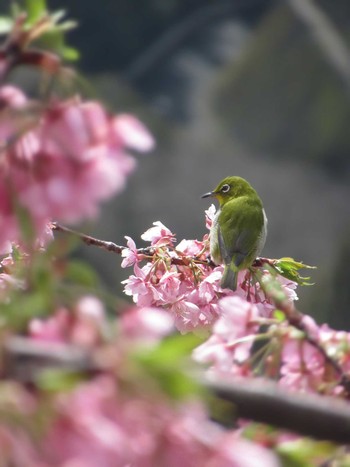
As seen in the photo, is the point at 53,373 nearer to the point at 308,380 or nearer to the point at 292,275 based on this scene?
the point at 308,380

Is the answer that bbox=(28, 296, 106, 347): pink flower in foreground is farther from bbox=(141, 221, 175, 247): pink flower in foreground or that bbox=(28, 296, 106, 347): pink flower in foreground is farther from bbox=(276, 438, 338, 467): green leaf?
bbox=(141, 221, 175, 247): pink flower in foreground

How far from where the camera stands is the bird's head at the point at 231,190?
4.45 ft

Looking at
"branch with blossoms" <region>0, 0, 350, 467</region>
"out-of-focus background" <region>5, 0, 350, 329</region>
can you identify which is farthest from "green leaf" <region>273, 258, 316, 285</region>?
"out-of-focus background" <region>5, 0, 350, 329</region>

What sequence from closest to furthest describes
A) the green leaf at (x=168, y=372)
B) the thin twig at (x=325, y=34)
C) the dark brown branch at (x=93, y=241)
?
the green leaf at (x=168, y=372)
the dark brown branch at (x=93, y=241)
the thin twig at (x=325, y=34)

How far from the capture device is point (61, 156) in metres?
0.35

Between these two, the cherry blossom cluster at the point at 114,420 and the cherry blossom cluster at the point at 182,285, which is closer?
the cherry blossom cluster at the point at 114,420

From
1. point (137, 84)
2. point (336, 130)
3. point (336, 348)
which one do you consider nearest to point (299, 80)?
point (336, 130)

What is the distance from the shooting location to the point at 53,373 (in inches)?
10.2

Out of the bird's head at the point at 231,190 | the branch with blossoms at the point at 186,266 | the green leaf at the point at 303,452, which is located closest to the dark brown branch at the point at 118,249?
the branch with blossoms at the point at 186,266

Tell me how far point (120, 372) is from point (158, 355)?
0.4 inches

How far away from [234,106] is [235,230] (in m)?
3.25

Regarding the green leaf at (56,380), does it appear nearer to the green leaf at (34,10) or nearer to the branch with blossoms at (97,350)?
the branch with blossoms at (97,350)

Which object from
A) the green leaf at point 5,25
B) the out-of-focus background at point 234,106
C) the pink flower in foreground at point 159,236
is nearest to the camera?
the green leaf at point 5,25

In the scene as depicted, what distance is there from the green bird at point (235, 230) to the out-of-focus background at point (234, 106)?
259 cm
